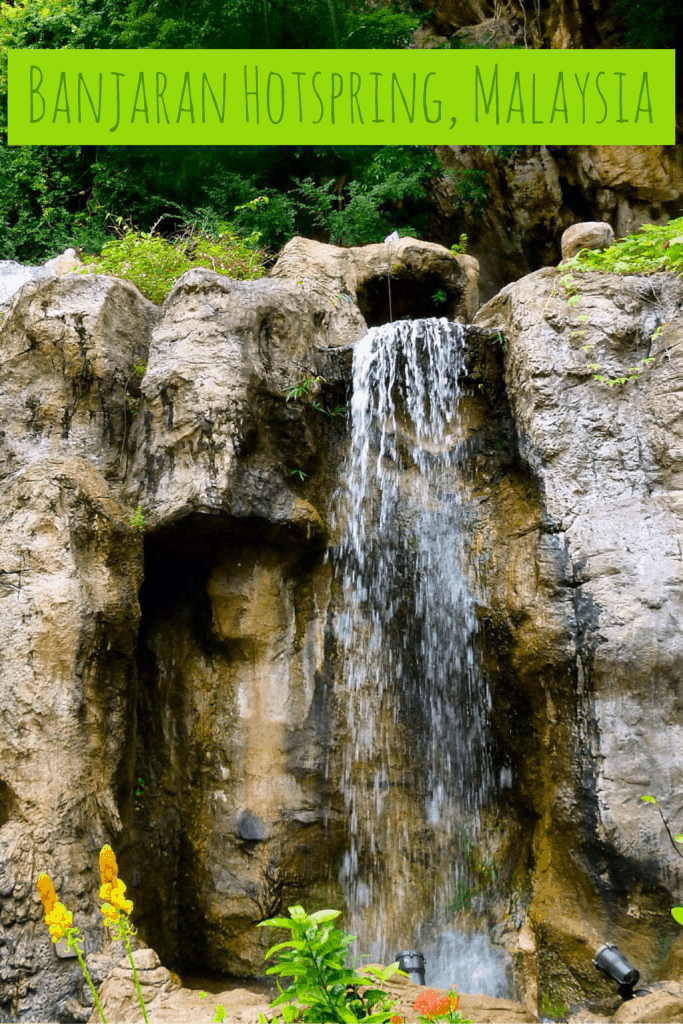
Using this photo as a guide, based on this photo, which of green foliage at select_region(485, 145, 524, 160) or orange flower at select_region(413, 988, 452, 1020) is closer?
orange flower at select_region(413, 988, 452, 1020)

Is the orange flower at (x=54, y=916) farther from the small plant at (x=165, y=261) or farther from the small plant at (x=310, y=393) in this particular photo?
the small plant at (x=165, y=261)

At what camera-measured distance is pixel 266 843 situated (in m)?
5.83

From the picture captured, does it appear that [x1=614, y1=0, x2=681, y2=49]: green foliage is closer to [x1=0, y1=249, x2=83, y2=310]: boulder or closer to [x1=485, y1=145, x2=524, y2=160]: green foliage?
[x1=485, y1=145, x2=524, y2=160]: green foliage

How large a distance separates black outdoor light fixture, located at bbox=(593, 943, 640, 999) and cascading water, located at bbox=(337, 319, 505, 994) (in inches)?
35.1

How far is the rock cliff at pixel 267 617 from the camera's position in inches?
193

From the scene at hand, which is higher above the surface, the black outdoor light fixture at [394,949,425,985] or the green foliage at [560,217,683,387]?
the green foliage at [560,217,683,387]

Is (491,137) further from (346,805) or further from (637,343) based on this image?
(346,805)

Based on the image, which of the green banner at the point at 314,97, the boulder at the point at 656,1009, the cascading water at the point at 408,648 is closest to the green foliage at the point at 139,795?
the cascading water at the point at 408,648

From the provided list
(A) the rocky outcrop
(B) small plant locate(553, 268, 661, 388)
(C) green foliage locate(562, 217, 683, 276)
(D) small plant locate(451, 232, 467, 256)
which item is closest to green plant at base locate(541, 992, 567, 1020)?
(A) the rocky outcrop

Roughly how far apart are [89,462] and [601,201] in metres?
8.76

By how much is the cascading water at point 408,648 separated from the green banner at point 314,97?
4.84 ft

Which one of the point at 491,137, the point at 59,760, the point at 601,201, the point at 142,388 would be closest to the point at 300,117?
the point at 491,137

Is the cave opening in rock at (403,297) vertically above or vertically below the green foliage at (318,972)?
above

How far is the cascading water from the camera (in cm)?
582
